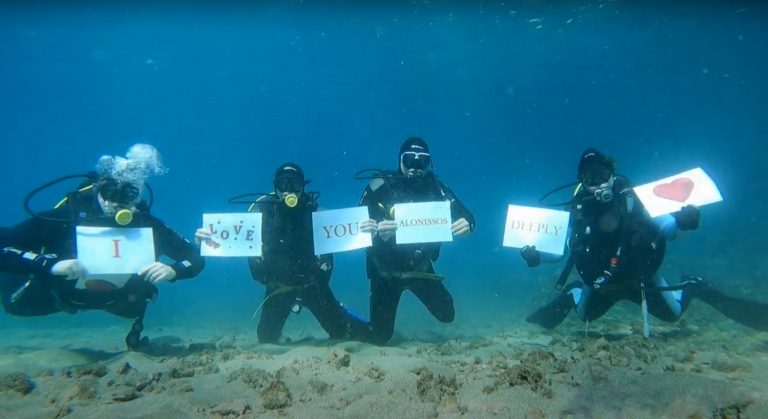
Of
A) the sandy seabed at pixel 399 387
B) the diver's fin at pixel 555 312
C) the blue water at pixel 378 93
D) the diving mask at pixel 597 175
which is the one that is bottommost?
the diver's fin at pixel 555 312

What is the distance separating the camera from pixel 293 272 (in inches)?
273

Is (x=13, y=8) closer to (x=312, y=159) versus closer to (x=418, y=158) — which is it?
(x=418, y=158)

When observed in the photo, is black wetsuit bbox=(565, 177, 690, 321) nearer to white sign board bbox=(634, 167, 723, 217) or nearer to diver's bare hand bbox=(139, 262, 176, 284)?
white sign board bbox=(634, 167, 723, 217)

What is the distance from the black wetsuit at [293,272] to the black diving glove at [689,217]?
5.12 metres

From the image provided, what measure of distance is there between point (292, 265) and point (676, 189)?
5.97 metres

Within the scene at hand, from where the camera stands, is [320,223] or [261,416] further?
[320,223]

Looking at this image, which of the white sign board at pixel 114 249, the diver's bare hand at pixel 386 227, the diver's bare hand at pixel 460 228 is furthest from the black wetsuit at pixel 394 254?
the white sign board at pixel 114 249

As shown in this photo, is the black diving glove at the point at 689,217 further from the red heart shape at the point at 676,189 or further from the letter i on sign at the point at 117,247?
the letter i on sign at the point at 117,247

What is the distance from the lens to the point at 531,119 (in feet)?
372

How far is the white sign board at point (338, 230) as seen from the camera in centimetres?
614

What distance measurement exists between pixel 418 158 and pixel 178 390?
4535mm

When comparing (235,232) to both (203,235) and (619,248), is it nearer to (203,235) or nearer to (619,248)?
(203,235)

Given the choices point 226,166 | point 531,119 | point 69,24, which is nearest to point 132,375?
point 69,24

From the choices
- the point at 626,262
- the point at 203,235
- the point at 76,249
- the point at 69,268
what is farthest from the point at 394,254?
the point at 76,249
